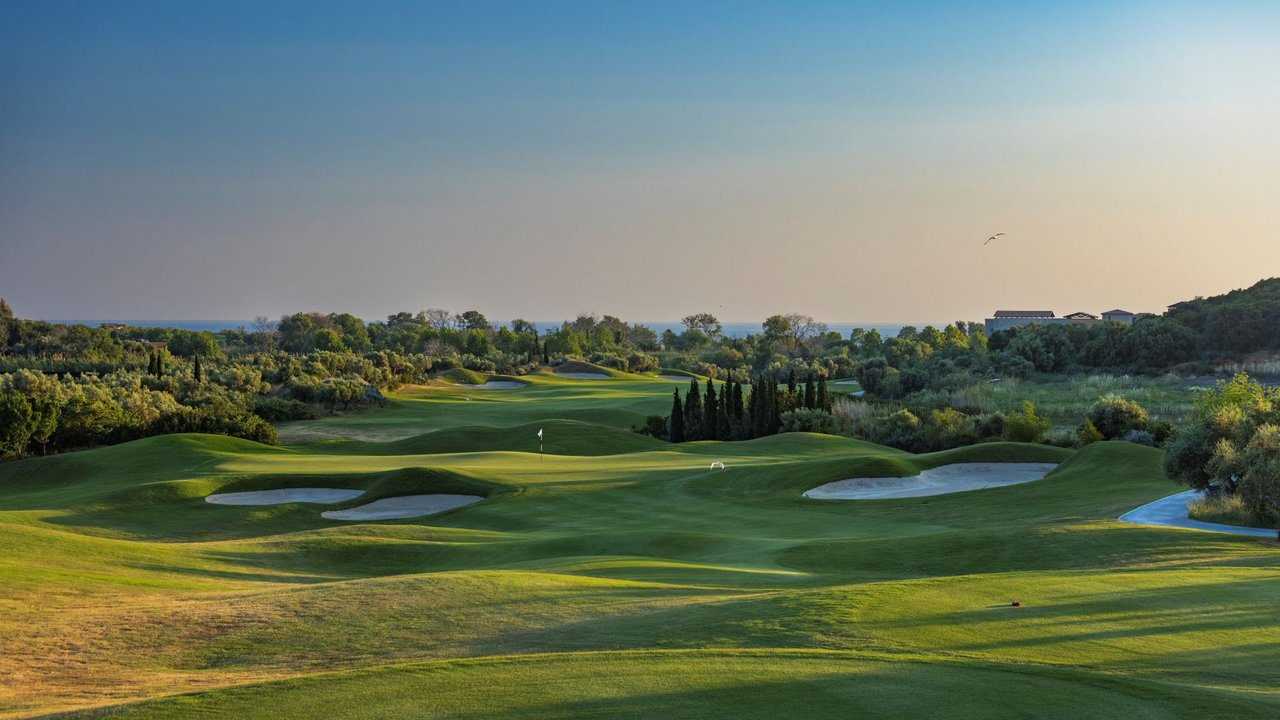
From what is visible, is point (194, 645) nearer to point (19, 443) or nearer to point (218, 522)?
point (218, 522)

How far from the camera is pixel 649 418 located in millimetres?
63562

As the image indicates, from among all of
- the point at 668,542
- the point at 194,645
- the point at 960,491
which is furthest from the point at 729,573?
the point at 960,491

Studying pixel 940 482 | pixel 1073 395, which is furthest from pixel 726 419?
pixel 940 482

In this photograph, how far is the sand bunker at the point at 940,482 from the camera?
31.4 m

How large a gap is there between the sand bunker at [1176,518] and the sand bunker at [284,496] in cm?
2173

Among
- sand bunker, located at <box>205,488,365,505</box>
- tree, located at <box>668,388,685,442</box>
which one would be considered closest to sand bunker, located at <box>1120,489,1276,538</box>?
sand bunker, located at <box>205,488,365,505</box>

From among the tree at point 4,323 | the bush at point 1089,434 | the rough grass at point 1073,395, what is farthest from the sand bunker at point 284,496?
the tree at point 4,323

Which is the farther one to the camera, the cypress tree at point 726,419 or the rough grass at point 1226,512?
the cypress tree at point 726,419

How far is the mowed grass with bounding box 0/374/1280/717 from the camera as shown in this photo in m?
8.88

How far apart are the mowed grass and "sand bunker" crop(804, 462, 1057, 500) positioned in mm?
567

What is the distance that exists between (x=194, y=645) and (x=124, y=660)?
82 centimetres

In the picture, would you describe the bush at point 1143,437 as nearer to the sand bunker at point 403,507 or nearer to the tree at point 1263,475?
the tree at point 1263,475

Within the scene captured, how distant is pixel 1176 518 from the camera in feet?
74.8

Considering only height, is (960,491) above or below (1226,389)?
below
